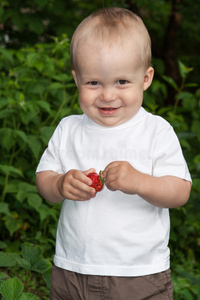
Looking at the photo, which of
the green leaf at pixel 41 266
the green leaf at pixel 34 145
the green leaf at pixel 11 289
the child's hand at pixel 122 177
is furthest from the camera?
the green leaf at pixel 34 145

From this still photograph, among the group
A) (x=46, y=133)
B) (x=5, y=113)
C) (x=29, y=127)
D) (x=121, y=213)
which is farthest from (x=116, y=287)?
(x=29, y=127)

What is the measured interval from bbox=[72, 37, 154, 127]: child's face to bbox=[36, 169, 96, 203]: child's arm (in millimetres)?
248

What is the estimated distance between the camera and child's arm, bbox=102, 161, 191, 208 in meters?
1.74

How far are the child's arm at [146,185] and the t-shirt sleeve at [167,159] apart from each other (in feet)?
0.08

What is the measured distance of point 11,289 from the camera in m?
2.02

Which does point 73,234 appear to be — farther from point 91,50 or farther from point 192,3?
point 192,3

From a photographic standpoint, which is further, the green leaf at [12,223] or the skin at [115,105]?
the green leaf at [12,223]

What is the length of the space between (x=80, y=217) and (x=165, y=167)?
379mm

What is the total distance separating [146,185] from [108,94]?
14.2 inches

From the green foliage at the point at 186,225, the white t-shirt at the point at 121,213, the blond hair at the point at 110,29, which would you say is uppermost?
the blond hair at the point at 110,29

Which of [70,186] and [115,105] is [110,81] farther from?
[70,186]

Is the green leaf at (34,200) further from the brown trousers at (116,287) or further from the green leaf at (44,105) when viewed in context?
the brown trousers at (116,287)

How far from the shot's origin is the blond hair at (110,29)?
71.2 inches

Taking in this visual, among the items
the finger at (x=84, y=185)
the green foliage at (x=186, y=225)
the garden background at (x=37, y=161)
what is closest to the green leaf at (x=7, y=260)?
the garden background at (x=37, y=161)
